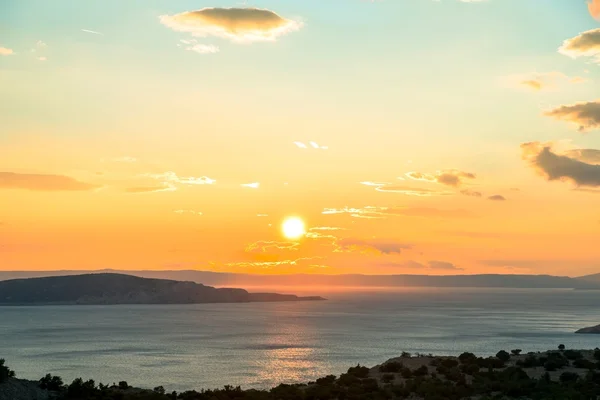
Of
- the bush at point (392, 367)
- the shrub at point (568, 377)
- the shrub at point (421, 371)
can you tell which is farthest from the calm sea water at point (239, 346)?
the shrub at point (568, 377)

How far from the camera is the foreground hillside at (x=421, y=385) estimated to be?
34688 millimetres

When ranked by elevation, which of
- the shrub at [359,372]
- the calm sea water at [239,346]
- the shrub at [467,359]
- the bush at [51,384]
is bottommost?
the calm sea water at [239,346]

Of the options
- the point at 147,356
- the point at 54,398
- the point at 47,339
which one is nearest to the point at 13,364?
the point at 147,356

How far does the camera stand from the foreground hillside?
114 feet

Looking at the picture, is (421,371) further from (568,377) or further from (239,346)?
(239,346)

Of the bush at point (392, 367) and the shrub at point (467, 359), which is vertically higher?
the shrub at point (467, 359)

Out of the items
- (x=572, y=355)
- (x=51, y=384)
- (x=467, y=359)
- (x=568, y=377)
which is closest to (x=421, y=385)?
(x=568, y=377)

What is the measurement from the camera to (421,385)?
38750 millimetres

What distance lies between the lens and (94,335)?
162m

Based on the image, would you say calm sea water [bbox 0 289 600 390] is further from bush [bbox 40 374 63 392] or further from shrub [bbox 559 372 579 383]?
shrub [bbox 559 372 579 383]

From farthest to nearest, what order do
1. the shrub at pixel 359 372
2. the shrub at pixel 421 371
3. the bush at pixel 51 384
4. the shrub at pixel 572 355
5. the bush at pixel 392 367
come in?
1. the shrub at pixel 572 355
2. the bush at pixel 392 367
3. the shrub at pixel 359 372
4. the shrub at pixel 421 371
5. the bush at pixel 51 384

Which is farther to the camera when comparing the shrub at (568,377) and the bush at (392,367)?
the bush at (392,367)

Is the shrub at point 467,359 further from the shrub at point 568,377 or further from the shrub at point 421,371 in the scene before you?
the shrub at point 568,377

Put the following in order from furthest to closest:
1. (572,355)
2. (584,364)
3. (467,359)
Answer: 1. (572,355)
2. (467,359)
3. (584,364)
